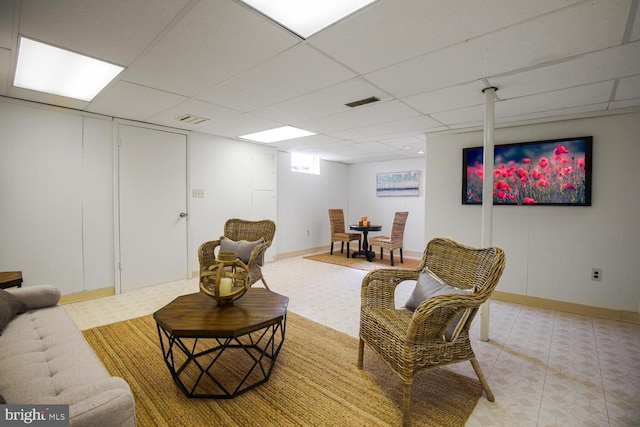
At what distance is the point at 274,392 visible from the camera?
1.87 meters

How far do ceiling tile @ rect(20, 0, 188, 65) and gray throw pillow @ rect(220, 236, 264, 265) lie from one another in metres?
2.13

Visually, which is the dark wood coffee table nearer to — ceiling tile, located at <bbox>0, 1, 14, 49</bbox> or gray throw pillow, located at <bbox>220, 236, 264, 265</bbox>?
gray throw pillow, located at <bbox>220, 236, 264, 265</bbox>

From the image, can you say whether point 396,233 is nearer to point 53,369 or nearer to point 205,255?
point 205,255

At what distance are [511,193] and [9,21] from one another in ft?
15.6

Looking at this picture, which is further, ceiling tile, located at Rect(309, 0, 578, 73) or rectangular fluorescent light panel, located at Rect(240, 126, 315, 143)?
rectangular fluorescent light panel, located at Rect(240, 126, 315, 143)

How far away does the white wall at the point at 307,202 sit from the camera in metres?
6.26

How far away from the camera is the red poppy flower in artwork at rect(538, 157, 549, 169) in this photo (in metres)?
3.50

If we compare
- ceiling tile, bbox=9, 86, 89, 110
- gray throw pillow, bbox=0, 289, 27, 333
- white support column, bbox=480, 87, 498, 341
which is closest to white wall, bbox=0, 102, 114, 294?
ceiling tile, bbox=9, 86, 89, 110

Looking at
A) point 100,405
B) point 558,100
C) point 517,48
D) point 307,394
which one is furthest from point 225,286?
point 558,100

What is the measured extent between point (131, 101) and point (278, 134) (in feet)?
6.84

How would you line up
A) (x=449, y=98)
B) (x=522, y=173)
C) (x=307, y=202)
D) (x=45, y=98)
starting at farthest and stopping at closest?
(x=307, y=202) → (x=522, y=173) → (x=45, y=98) → (x=449, y=98)

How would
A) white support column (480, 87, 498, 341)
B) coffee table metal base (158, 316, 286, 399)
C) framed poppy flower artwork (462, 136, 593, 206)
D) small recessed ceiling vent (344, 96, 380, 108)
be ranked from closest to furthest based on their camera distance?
1. coffee table metal base (158, 316, 286, 399)
2. white support column (480, 87, 498, 341)
3. small recessed ceiling vent (344, 96, 380, 108)
4. framed poppy flower artwork (462, 136, 593, 206)

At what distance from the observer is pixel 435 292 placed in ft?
6.38

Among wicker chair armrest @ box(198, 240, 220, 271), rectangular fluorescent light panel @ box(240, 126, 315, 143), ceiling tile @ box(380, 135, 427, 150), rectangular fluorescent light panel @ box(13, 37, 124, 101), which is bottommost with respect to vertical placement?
wicker chair armrest @ box(198, 240, 220, 271)
